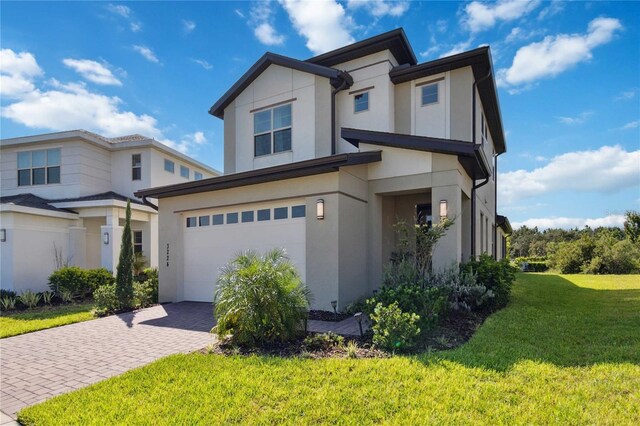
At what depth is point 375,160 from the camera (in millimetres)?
9672

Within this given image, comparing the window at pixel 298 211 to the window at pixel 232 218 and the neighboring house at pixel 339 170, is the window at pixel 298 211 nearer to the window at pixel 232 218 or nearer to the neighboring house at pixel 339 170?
the neighboring house at pixel 339 170

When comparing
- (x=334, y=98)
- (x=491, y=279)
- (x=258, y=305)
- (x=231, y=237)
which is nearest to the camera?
(x=258, y=305)

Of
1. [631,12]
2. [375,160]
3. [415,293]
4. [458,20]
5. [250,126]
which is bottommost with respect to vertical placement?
[415,293]

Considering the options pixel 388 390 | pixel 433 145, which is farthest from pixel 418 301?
pixel 433 145

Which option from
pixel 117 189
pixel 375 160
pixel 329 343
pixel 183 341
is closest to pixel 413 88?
pixel 375 160

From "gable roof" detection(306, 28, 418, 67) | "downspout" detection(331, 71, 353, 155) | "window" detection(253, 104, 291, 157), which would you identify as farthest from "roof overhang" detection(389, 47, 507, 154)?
"window" detection(253, 104, 291, 157)

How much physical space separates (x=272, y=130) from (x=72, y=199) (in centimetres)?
1073

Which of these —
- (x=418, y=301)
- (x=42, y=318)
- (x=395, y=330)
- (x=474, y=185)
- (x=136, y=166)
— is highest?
(x=136, y=166)

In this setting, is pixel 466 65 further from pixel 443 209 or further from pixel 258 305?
pixel 258 305

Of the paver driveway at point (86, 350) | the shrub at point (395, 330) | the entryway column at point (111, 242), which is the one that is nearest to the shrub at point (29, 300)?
the entryway column at point (111, 242)

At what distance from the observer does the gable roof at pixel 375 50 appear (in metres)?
11.8

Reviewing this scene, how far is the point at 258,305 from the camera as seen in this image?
5.96m

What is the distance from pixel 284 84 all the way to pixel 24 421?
12107 millimetres

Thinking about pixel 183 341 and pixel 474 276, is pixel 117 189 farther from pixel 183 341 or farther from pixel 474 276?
pixel 474 276
